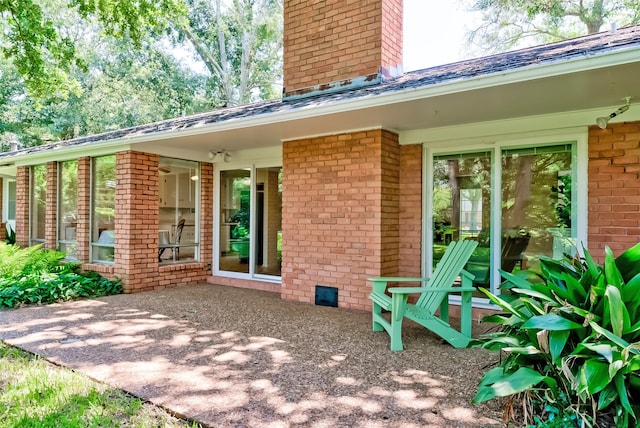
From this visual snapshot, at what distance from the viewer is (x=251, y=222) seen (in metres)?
7.39

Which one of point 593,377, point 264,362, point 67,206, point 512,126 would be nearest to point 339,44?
point 512,126

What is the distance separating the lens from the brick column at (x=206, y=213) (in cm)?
783

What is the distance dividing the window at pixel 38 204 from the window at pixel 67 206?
100 cm

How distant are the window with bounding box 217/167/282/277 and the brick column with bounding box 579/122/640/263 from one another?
4378mm

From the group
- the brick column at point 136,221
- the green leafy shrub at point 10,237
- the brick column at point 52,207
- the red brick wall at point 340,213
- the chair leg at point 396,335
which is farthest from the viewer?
the green leafy shrub at point 10,237

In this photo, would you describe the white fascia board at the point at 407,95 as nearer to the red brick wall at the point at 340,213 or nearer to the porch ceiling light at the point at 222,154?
the red brick wall at the point at 340,213

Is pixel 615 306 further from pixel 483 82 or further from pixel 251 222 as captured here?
pixel 251 222

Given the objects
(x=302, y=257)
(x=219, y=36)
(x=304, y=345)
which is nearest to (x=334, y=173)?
(x=302, y=257)

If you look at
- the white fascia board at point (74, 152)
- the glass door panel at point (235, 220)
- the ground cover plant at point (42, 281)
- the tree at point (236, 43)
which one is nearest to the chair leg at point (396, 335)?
the glass door panel at point (235, 220)

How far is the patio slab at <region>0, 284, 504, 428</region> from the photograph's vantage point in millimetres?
2607

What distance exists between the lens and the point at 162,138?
6.11m

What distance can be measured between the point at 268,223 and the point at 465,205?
3343 millimetres

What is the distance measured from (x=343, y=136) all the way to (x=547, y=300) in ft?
11.7

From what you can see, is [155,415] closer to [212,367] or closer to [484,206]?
[212,367]
